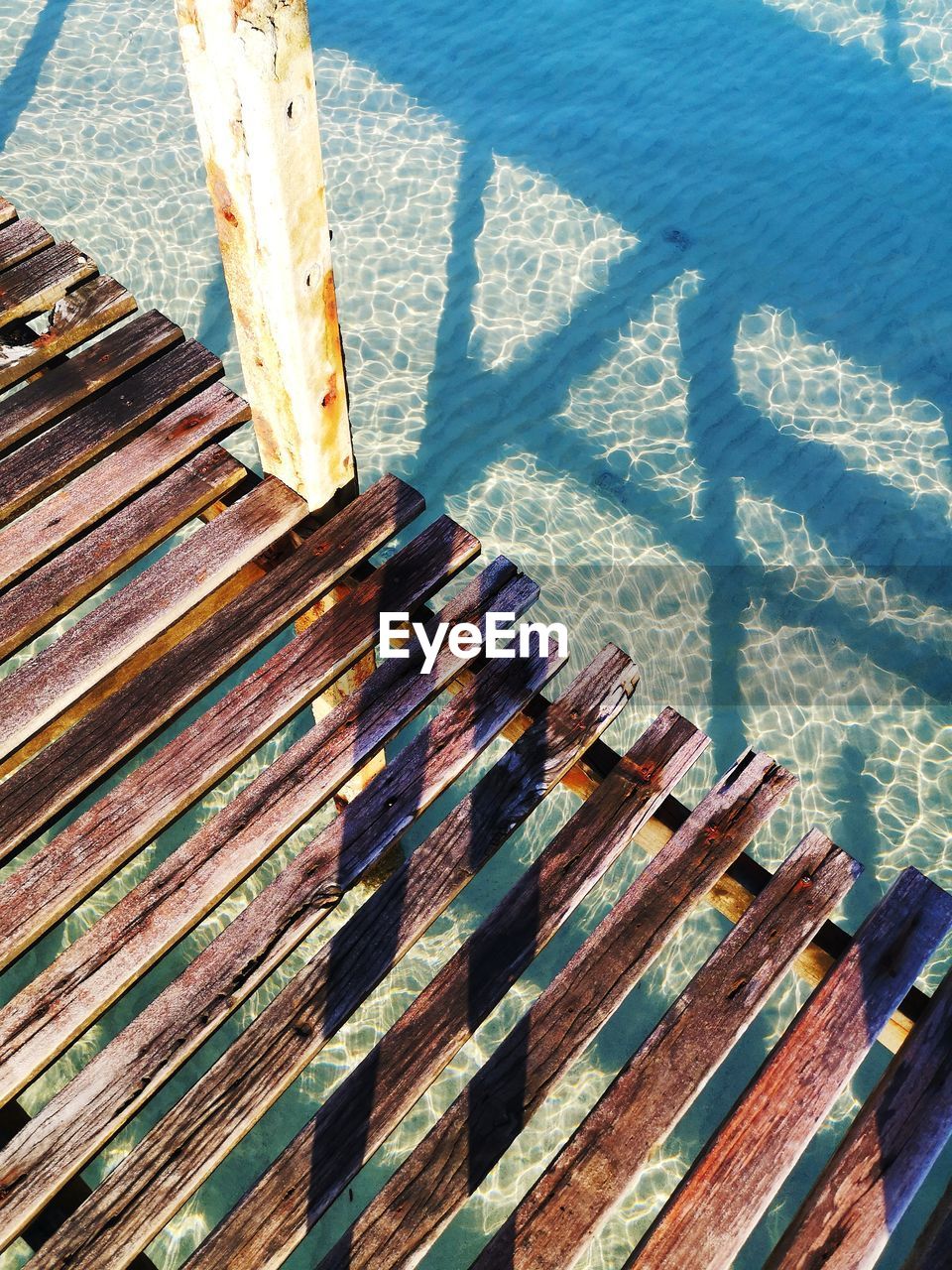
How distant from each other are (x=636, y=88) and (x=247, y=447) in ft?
19.2

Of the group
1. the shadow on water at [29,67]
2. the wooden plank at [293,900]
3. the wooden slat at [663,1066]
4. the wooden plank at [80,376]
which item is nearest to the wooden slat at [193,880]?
the wooden plank at [293,900]

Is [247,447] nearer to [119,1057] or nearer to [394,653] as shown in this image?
[394,653]

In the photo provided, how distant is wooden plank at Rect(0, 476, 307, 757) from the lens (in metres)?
2.94

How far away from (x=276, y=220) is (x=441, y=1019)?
6.90 feet

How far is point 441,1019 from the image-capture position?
8.50 ft

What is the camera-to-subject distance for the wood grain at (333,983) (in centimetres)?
227

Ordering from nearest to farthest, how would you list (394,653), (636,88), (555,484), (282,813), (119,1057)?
1. (119,1057)
2. (282,813)
3. (394,653)
4. (555,484)
5. (636,88)

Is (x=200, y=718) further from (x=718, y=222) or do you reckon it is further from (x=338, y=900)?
(x=718, y=222)

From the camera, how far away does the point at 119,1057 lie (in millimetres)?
2445

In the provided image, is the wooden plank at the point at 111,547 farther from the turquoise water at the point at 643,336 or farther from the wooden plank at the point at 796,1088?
the turquoise water at the point at 643,336

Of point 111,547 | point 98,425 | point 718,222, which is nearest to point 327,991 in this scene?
point 111,547

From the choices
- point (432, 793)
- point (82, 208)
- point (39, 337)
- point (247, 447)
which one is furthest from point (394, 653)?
point (82, 208)

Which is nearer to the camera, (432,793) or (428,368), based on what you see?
(432,793)

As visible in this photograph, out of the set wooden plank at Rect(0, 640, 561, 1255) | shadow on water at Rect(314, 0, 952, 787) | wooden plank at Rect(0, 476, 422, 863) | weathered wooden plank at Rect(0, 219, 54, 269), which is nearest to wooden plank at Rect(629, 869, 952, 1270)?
wooden plank at Rect(0, 640, 561, 1255)
